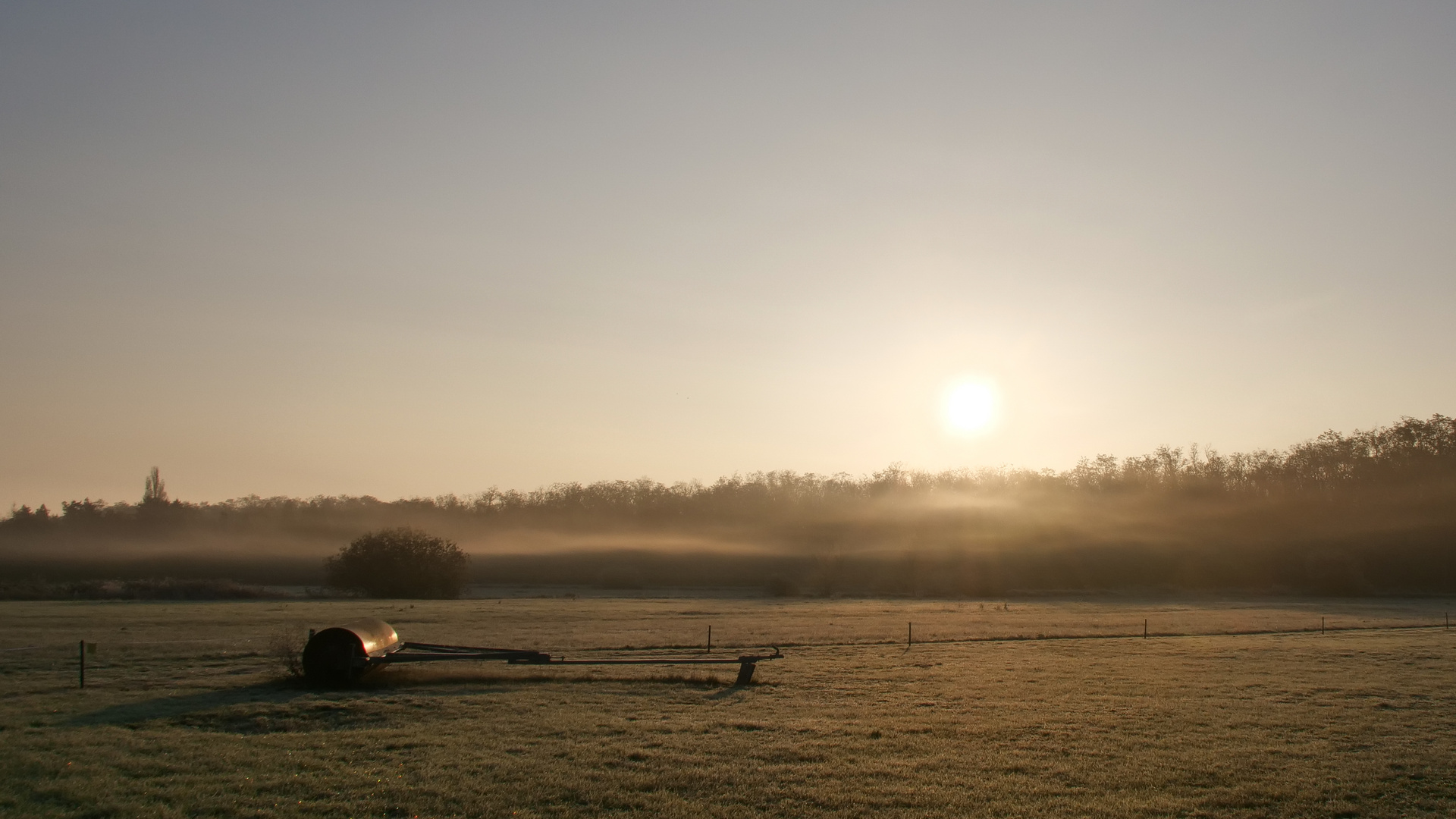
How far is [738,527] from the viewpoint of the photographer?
168m

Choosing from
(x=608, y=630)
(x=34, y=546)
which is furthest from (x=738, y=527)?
(x=608, y=630)

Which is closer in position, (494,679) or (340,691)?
(340,691)

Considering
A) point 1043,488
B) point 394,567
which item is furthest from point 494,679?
point 1043,488

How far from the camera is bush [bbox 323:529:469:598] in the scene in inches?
3482

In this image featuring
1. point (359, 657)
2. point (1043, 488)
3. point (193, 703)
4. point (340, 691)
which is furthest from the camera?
point (1043, 488)

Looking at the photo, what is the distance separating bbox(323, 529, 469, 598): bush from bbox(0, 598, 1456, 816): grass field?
170 ft

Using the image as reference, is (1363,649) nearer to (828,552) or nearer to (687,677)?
(687,677)

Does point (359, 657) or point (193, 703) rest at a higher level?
point (359, 657)

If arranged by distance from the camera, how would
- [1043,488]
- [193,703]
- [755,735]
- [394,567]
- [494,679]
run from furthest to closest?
1. [1043,488]
2. [394,567]
3. [494,679]
4. [193,703]
5. [755,735]

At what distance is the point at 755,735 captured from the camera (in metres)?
18.4

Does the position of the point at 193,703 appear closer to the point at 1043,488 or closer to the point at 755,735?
the point at 755,735

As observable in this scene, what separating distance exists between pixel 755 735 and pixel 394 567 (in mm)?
77384

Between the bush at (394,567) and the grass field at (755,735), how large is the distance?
5181 cm

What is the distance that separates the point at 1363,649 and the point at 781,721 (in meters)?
29.4
